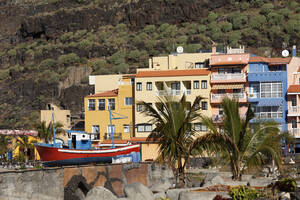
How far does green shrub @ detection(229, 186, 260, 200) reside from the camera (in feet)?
84.0

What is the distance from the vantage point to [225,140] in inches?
1144

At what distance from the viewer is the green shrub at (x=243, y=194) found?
2561 centimetres

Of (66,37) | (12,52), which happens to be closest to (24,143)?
(66,37)

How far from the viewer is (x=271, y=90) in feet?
224

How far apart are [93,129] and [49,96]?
187 feet

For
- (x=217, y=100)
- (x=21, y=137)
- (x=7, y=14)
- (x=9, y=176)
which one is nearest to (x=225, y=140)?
(x=9, y=176)

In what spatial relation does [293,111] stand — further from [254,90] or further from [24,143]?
[24,143]

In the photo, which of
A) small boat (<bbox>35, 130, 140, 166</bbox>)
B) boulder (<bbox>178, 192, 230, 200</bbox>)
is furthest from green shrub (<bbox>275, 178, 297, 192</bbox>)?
small boat (<bbox>35, 130, 140, 166</bbox>)

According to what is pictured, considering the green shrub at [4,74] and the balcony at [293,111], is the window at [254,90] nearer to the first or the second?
the balcony at [293,111]

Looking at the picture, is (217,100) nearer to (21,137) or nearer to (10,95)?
(21,137)

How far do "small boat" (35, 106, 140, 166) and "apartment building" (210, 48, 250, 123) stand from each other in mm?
16054

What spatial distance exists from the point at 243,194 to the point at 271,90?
43.9 metres

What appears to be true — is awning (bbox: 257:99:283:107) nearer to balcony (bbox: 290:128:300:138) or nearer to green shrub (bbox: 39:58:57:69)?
balcony (bbox: 290:128:300:138)

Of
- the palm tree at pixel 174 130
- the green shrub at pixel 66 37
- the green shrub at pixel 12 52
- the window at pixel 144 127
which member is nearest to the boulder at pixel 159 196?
the palm tree at pixel 174 130
